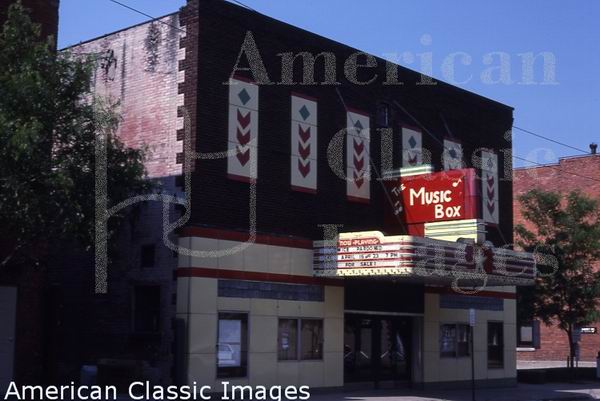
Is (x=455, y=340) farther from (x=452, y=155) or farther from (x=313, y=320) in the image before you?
(x=313, y=320)

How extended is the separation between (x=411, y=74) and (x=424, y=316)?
8176 mm

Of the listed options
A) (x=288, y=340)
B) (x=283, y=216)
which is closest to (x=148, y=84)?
(x=283, y=216)

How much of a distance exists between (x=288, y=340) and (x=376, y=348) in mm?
4452

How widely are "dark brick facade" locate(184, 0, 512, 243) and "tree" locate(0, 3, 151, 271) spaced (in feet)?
13.6

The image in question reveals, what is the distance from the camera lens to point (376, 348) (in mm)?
28625

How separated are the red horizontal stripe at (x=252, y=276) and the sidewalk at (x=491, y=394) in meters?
3.22

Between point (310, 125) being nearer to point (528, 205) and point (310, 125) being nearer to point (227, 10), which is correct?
point (227, 10)

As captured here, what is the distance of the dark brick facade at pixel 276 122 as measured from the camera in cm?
2372

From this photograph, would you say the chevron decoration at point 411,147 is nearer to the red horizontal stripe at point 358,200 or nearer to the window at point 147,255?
the red horizontal stripe at point 358,200

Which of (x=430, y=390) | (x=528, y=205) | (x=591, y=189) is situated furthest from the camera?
(x=591, y=189)

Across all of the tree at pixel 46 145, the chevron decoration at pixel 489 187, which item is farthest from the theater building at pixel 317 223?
the tree at pixel 46 145

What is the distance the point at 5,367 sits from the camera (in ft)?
69.9

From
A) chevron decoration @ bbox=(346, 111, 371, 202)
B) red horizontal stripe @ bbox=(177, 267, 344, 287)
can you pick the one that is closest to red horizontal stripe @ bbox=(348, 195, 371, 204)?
chevron decoration @ bbox=(346, 111, 371, 202)

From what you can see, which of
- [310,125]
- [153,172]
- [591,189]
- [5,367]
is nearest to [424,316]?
[310,125]
